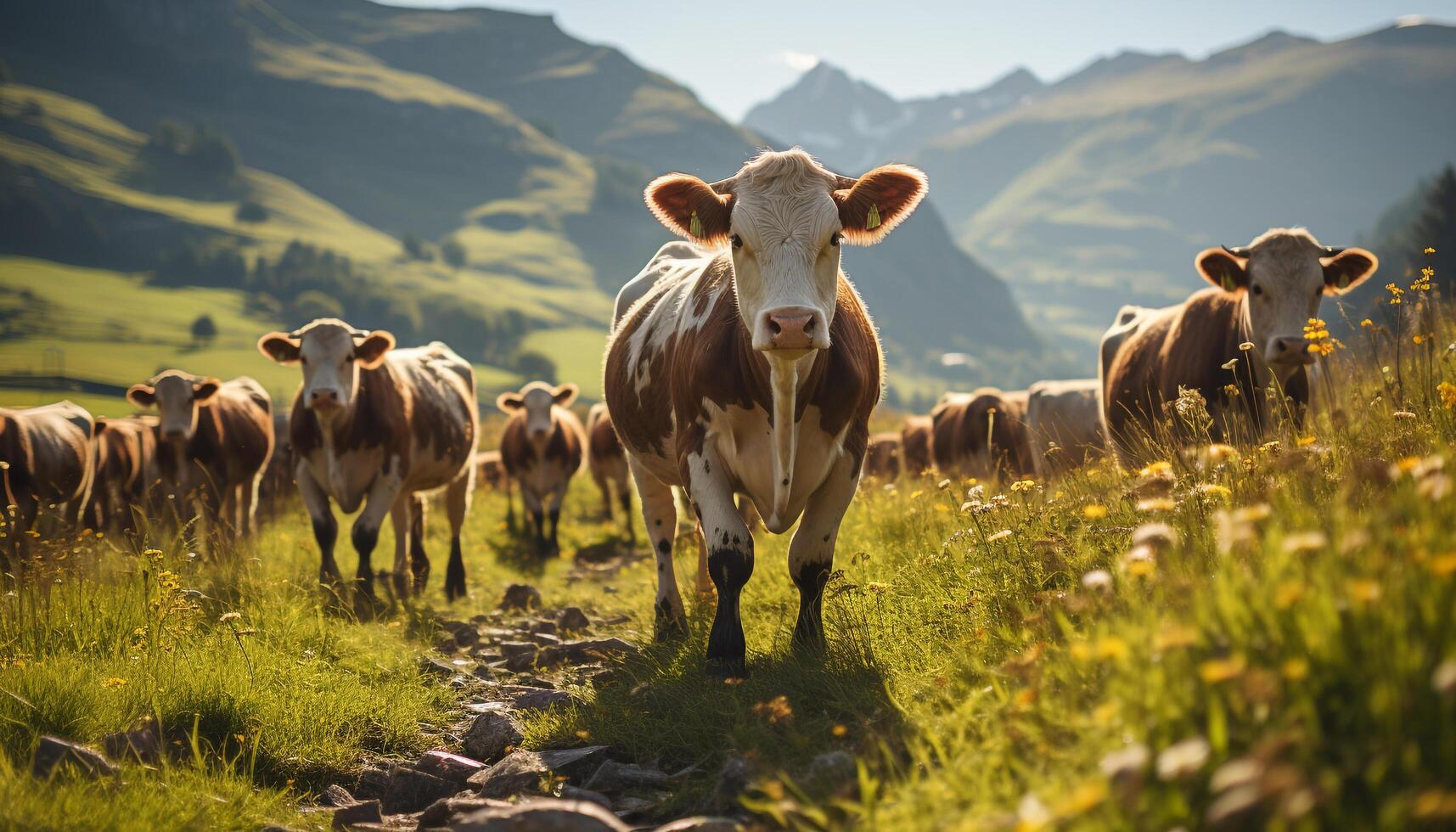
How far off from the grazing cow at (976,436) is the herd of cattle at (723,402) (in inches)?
1.8

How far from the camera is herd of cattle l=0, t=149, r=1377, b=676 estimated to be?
18.6 ft

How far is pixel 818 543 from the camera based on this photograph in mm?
5934

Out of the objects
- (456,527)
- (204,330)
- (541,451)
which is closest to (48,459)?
(456,527)

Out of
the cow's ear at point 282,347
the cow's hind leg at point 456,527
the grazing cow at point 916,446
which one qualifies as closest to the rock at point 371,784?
the cow's hind leg at point 456,527

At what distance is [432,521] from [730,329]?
12.2 meters

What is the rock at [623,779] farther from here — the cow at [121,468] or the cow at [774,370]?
the cow at [121,468]

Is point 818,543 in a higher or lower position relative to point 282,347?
lower

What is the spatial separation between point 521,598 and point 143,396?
6703 mm

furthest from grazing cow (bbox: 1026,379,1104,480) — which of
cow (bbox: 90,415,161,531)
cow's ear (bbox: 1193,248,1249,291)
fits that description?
cow (bbox: 90,415,161,531)

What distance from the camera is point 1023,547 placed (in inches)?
212

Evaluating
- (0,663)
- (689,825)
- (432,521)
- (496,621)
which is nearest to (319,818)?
(689,825)

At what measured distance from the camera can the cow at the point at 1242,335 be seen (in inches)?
301

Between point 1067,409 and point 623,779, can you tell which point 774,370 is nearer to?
point 623,779

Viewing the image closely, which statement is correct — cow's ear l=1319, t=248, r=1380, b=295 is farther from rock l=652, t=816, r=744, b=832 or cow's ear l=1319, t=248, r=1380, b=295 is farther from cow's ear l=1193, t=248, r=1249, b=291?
rock l=652, t=816, r=744, b=832
